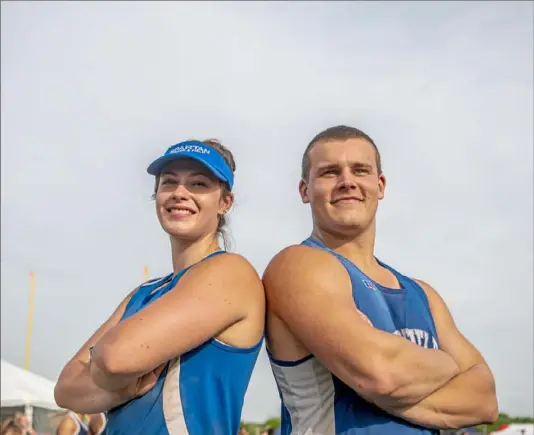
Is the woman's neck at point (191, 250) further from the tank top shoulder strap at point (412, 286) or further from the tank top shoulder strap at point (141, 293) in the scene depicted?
the tank top shoulder strap at point (412, 286)

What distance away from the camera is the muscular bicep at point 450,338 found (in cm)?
303

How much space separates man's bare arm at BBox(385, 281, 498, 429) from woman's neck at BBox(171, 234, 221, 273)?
1071 mm

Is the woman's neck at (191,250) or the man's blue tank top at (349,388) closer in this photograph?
the man's blue tank top at (349,388)

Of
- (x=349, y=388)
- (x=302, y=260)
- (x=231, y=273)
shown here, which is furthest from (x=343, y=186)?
(x=349, y=388)

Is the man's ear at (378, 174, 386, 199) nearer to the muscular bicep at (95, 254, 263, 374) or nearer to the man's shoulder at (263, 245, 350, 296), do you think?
the man's shoulder at (263, 245, 350, 296)

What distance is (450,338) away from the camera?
10.2 ft

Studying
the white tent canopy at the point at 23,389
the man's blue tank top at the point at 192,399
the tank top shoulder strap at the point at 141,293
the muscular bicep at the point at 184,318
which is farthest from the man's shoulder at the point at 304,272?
the white tent canopy at the point at 23,389

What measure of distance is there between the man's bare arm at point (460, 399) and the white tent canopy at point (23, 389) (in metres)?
16.8

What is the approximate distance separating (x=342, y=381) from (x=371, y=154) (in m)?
1.05

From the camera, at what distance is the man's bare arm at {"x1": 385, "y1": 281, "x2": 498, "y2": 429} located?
102 inches

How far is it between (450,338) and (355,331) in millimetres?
781

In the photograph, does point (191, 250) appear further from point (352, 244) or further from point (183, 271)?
point (352, 244)

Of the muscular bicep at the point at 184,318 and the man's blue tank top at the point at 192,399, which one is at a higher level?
the muscular bicep at the point at 184,318

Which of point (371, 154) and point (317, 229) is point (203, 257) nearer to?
point (317, 229)
